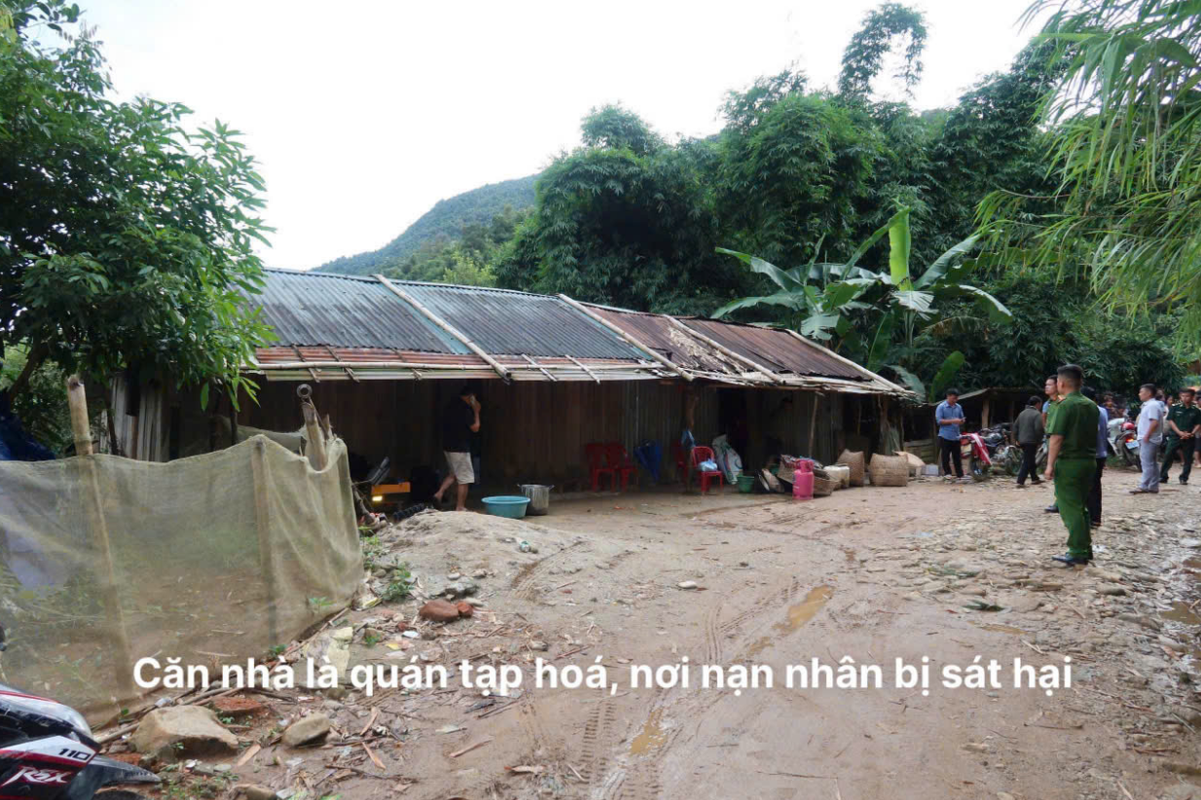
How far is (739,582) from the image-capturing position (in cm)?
631

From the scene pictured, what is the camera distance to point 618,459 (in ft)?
39.4

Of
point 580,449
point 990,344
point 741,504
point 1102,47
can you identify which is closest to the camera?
point 1102,47

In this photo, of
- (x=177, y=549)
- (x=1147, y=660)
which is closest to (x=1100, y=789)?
(x=1147, y=660)

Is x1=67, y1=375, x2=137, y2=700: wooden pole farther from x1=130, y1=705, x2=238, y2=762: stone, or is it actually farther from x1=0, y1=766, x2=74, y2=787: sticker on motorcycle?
x1=0, y1=766, x2=74, y2=787: sticker on motorcycle

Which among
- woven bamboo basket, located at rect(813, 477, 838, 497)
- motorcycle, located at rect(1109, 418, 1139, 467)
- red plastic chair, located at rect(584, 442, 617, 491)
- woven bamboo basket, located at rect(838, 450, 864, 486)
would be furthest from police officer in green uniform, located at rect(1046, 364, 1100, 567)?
motorcycle, located at rect(1109, 418, 1139, 467)

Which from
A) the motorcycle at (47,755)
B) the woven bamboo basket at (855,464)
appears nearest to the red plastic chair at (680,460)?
the woven bamboo basket at (855,464)

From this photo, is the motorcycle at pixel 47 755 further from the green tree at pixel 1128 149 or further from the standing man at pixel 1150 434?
the standing man at pixel 1150 434

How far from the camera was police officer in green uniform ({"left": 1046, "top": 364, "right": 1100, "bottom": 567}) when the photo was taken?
20.2 feet

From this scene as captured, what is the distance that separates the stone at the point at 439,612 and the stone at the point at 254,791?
195 centimetres

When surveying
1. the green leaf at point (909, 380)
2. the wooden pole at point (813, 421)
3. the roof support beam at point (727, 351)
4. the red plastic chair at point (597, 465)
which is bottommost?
the red plastic chair at point (597, 465)

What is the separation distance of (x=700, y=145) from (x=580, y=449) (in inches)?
547

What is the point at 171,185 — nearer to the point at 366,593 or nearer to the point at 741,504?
the point at 366,593

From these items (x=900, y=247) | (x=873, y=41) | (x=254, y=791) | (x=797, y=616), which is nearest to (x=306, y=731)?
(x=254, y=791)

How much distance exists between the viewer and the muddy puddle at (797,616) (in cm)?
479
